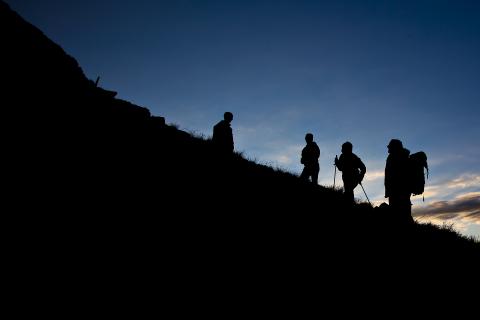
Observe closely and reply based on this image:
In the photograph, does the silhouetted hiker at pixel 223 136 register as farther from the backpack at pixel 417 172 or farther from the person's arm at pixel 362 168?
the backpack at pixel 417 172

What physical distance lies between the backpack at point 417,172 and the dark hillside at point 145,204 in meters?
1.25

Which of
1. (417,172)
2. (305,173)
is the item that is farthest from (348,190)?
(417,172)

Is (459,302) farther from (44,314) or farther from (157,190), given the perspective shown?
(44,314)

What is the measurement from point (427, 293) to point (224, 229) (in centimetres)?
369

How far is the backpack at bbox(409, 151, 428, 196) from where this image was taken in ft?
31.6

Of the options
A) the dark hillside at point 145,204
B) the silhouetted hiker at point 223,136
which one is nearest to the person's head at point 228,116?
the silhouetted hiker at point 223,136

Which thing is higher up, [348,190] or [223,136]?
[223,136]

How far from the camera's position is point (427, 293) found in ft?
17.5

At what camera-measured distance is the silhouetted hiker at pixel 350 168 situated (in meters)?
12.2

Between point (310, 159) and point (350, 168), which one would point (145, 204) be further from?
point (310, 159)

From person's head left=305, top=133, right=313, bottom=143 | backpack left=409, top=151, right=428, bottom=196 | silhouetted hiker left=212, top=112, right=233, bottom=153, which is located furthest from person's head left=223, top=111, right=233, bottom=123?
backpack left=409, top=151, right=428, bottom=196

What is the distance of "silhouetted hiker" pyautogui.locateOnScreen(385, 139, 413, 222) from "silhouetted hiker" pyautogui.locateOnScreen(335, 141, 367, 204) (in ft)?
7.68

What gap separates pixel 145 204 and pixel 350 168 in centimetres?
928

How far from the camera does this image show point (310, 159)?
45.6 ft
